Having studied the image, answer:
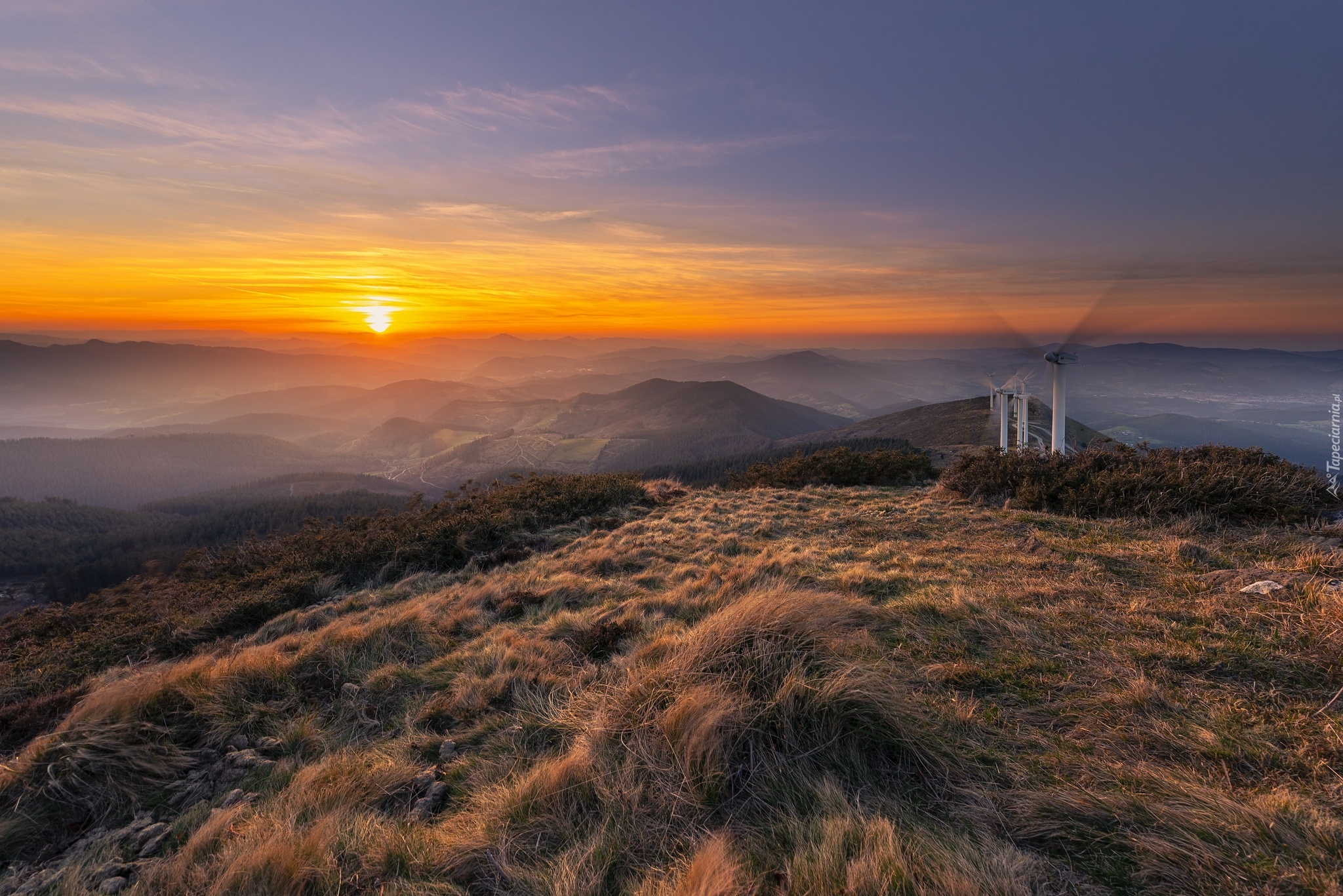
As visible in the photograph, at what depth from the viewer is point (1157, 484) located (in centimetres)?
1049

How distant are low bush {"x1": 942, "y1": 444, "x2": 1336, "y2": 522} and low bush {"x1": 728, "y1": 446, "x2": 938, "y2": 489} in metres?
5.80

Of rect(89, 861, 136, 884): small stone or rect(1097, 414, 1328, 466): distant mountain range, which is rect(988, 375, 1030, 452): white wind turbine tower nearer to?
rect(1097, 414, 1328, 466): distant mountain range

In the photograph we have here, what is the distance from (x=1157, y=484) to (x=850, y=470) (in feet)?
34.9

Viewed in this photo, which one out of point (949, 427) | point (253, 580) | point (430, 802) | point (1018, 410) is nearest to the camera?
point (430, 802)

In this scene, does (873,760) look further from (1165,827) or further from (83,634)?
(83,634)

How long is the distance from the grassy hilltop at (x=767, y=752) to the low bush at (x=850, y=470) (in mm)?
13010

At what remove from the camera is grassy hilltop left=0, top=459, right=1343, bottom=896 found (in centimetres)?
274

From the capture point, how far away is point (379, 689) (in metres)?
6.03

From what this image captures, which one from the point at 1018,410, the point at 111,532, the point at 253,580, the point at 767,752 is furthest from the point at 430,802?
the point at 111,532

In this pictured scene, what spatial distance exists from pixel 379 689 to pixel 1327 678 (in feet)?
29.4

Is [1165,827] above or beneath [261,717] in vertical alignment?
above

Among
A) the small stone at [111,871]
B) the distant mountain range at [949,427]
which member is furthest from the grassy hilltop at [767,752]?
the distant mountain range at [949,427]

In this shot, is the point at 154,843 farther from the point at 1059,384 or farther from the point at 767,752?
the point at 1059,384

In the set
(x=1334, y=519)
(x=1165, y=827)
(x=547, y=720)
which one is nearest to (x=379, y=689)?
(x=547, y=720)
